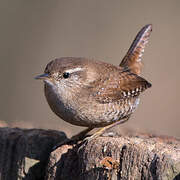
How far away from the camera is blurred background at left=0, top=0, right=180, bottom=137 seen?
9367 millimetres

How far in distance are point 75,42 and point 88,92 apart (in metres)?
5.34

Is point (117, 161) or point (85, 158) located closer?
point (117, 161)

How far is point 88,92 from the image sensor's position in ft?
15.0

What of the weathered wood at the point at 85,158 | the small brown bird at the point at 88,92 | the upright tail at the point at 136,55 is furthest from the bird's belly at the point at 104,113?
the upright tail at the point at 136,55

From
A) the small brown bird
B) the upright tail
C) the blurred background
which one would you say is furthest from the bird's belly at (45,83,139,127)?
the blurred background

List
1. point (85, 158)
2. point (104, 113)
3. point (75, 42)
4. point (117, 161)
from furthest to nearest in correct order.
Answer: point (75, 42) → point (104, 113) → point (85, 158) → point (117, 161)

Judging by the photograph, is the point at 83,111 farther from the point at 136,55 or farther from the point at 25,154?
the point at 136,55

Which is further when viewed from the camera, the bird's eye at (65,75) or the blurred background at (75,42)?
the blurred background at (75,42)

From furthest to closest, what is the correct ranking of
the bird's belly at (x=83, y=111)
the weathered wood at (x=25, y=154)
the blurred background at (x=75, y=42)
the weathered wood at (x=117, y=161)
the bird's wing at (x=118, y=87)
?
the blurred background at (x=75, y=42) < the bird's wing at (x=118, y=87) < the bird's belly at (x=83, y=111) < the weathered wood at (x=25, y=154) < the weathered wood at (x=117, y=161)

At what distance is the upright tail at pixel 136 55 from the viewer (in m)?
5.75

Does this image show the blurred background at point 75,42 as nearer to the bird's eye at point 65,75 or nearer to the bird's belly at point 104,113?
the bird's belly at point 104,113

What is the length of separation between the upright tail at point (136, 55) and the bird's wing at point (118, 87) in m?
0.46

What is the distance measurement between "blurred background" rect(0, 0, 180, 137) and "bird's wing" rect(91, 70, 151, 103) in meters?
4.16

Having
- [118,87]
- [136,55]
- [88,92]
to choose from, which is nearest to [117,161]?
[88,92]
